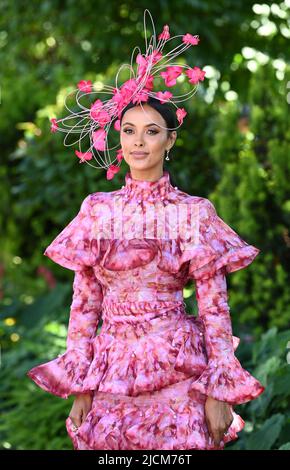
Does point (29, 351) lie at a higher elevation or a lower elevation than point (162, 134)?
lower

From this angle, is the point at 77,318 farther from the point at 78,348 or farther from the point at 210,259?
the point at 210,259

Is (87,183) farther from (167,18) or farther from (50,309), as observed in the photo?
(167,18)

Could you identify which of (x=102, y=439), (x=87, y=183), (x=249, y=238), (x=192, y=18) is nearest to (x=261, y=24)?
(x=192, y=18)

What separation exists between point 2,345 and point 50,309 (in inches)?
19.1

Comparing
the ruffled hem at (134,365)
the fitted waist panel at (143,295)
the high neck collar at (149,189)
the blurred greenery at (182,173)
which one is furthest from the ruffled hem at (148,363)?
the blurred greenery at (182,173)

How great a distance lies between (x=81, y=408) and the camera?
3221 mm

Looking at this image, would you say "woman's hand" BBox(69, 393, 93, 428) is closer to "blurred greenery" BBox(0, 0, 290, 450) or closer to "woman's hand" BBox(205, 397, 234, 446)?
"woman's hand" BBox(205, 397, 234, 446)

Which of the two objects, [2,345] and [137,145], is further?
[2,345]

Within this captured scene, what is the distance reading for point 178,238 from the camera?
125 inches

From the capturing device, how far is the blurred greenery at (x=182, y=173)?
5.16m

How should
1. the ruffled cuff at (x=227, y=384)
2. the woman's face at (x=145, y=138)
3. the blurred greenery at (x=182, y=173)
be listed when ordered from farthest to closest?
1. the blurred greenery at (x=182, y=173)
2. the woman's face at (x=145, y=138)
3. the ruffled cuff at (x=227, y=384)

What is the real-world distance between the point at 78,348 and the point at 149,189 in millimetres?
591

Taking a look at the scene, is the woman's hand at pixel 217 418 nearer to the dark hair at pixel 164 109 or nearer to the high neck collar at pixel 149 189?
the high neck collar at pixel 149 189

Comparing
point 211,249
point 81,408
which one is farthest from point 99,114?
point 81,408
